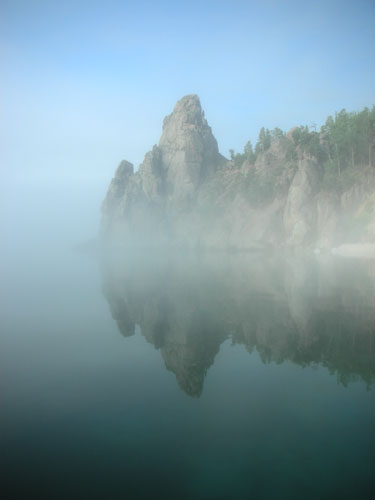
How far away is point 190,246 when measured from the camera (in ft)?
317

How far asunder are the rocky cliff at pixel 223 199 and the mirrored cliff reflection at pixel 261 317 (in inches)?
1022

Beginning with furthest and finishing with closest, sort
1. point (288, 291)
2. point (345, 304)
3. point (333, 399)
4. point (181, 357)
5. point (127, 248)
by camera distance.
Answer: point (127, 248) → point (288, 291) → point (345, 304) → point (181, 357) → point (333, 399)

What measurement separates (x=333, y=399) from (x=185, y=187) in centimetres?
9255

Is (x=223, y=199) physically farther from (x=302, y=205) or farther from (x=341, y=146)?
(x=341, y=146)

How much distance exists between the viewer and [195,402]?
1316cm

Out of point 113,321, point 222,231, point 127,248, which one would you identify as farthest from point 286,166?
point 113,321

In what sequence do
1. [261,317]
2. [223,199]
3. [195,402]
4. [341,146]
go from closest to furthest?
[195,402] < [261,317] < [341,146] < [223,199]

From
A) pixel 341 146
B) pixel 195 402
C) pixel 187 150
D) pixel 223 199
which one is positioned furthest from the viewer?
pixel 187 150

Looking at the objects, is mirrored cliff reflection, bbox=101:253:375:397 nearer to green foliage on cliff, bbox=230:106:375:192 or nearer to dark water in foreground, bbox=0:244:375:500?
dark water in foreground, bbox=0:244:375:500

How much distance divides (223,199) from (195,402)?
84101mm

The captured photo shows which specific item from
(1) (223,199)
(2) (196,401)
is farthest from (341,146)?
(2) (196,401)

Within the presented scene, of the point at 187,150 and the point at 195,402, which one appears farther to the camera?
the point at 187,150

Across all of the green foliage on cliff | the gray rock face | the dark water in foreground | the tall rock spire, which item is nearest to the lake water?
the dark water in foreground

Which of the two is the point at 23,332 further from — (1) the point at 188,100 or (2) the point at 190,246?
(1) the point at 188,100
